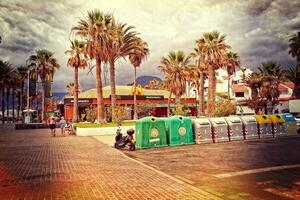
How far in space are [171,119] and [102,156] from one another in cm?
483

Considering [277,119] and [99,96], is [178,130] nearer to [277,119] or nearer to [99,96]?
[277,119]

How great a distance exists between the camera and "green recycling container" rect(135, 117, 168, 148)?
16.1m

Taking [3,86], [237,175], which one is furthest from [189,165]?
[3,86]

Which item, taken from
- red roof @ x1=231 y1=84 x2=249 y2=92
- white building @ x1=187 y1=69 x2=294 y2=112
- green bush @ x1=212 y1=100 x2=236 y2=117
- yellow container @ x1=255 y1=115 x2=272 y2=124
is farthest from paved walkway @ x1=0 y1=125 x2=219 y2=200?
red roof @ x1=231 y1=84 x2=249 y2=92

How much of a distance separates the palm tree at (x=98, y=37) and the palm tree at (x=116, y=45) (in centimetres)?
43

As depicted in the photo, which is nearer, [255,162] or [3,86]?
[255,162]

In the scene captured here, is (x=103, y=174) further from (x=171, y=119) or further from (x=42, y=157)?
(x=171, y=119)

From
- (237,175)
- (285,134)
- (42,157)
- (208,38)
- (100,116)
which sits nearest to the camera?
(237,175)

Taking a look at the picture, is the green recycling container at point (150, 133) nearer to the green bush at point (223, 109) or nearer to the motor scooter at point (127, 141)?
the motor scooter at point (127, 141)

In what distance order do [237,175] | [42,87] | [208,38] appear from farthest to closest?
[42,87]
[208,38]
[237,175]

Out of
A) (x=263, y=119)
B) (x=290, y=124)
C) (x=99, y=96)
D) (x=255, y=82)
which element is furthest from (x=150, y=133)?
(x=255, y=82)

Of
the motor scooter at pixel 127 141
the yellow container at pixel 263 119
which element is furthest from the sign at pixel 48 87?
the yellow container at pixel 263 119

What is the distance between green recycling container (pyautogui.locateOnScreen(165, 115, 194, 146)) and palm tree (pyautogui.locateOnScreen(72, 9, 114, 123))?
1370cm

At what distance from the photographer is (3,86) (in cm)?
6919
